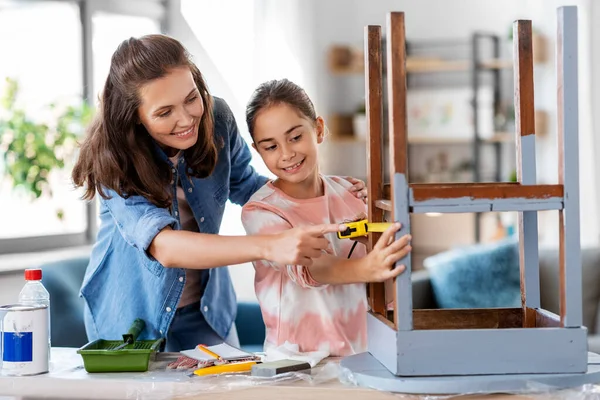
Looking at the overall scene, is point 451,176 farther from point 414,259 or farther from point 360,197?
point 360,197

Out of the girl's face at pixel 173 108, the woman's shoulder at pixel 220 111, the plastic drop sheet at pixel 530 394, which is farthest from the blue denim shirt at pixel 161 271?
the plastic drop sheet at pixel 530 394

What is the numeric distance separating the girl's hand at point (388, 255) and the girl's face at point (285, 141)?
1.12ft

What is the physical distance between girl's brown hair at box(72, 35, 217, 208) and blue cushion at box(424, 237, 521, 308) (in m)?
2.07

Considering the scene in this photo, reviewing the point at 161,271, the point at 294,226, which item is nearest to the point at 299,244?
the point at 294,226

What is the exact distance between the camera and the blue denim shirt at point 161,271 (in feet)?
6.64

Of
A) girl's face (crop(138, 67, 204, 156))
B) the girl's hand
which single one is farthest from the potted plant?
the girl's hand

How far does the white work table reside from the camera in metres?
1.50

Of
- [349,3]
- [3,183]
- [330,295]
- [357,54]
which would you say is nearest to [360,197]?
[330,295]

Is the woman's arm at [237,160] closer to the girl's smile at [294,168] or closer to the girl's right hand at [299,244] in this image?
the girl's smile at [294,168]

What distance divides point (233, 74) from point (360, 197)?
109 inches

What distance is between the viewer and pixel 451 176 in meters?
5.97

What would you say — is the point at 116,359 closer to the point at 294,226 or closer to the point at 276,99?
the point at 294,226

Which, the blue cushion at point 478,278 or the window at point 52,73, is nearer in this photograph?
the blue cushion at point 478,278

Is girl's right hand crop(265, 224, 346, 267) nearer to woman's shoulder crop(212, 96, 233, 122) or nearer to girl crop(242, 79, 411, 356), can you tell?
girl crop(242, 79, 411, 356)
